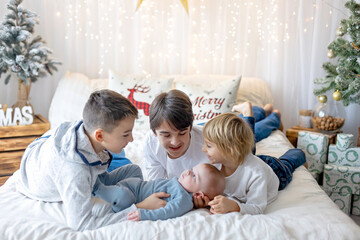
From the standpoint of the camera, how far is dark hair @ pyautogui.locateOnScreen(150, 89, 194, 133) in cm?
144

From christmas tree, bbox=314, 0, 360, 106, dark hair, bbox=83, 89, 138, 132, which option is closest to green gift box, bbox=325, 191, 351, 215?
christmas tree, bbox=314, 0, 360, 106

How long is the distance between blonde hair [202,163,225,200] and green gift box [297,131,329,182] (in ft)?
4.44

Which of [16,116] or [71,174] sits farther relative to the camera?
[16,116]

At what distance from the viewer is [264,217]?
1.24m

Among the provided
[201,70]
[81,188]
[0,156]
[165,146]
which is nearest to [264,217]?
[165,146]

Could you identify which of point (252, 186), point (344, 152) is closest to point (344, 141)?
point (344, 152)

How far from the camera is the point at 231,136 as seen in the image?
1.37m

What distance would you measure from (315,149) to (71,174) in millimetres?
1837

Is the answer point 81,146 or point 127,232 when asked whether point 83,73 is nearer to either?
point 81,146

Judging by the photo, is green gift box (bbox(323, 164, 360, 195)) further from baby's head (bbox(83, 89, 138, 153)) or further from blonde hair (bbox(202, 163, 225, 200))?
baby's head (bbox(83, 89, 138, 153))

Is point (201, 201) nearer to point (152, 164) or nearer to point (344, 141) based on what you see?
point (152, 164)

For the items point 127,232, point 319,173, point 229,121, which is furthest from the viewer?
point 319,173

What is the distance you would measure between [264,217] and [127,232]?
463mm

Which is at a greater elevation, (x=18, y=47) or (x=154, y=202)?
(x=18, y=47)
